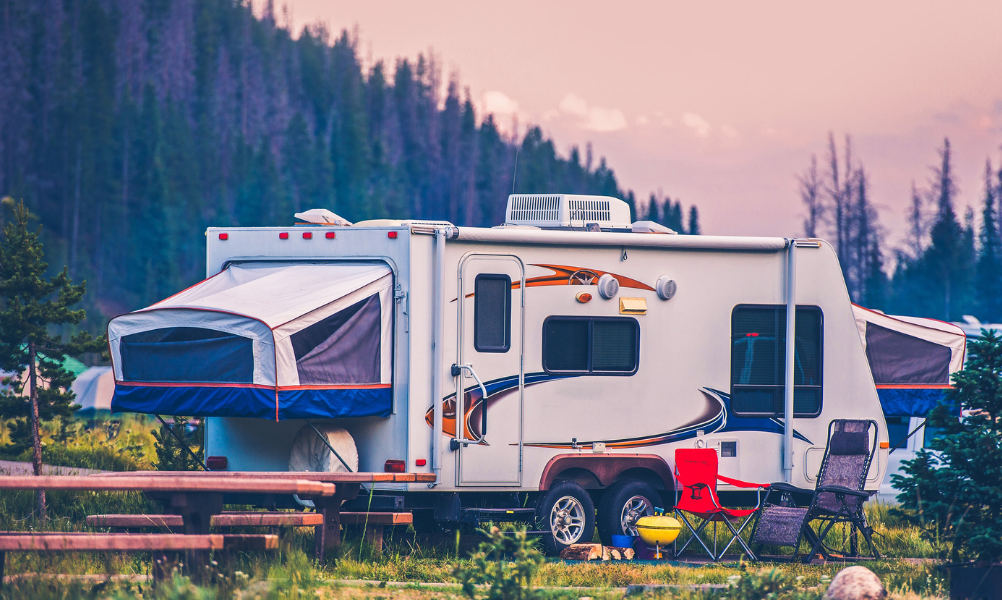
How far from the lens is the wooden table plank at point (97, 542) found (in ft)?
22.2

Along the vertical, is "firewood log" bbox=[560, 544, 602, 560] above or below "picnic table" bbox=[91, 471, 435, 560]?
below

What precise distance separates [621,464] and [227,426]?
133 inches

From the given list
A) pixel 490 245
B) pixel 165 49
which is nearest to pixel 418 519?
pixel 490 245

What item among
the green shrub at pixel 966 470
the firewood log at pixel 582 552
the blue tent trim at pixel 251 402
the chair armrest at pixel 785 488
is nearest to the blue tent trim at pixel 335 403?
the blue tent trim at pixel 251 402

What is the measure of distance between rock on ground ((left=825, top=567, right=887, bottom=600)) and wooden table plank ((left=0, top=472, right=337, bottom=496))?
11.2ft

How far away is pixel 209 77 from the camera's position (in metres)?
78.6

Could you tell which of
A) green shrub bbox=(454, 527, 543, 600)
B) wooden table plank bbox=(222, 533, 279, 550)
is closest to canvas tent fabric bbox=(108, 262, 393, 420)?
wooden table plank bbox=(222, 533, 279, 550)

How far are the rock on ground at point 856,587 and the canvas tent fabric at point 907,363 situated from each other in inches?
170

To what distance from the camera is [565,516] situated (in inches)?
379

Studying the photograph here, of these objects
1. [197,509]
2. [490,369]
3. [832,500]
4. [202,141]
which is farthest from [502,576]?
[202,141]

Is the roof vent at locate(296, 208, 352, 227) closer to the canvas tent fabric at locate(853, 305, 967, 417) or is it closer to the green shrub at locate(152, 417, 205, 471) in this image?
the green shrub at locate(152, 417, 205, 471)

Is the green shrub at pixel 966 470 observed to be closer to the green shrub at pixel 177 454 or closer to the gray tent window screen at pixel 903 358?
the gray tent window screen at pixel 903 358

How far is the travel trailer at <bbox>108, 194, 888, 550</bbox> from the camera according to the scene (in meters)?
8.78

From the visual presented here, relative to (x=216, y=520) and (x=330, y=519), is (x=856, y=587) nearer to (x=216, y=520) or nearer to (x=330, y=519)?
(x=330, y=519)
